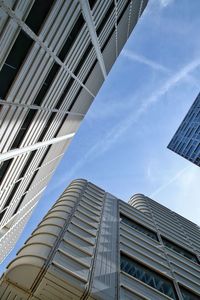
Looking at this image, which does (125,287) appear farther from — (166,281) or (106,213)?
(106,213)

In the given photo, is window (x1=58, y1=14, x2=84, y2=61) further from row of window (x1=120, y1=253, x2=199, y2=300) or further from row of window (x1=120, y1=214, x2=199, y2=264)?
row of window (x1=120, y1=214, x2=199, y2=264)

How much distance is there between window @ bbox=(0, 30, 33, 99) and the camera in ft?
31.2

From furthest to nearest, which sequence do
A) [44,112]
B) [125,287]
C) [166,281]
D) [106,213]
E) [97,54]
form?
1. [106,213]
2. [97,54]
3. [166,281]
4. [44,112]
5. [125,287]

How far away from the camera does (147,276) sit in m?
18.0

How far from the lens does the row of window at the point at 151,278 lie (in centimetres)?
1725

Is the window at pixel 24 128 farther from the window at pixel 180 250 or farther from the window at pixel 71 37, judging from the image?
the window at pixel 180 250

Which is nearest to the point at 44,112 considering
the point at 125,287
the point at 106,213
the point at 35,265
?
the point at 35,265

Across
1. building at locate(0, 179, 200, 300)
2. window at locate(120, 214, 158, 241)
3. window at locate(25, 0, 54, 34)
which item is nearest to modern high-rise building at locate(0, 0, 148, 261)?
window at locate(25, 0, 54, 34)

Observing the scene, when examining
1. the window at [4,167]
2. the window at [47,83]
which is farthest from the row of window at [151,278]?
the window at [47,83]

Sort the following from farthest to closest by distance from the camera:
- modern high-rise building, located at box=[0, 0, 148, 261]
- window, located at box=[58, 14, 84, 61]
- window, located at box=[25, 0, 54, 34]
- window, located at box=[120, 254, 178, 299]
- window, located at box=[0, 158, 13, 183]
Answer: window, located at box=[120, 254, 178, 299] → window, located at box=[0, 158, 13, 183] → window, located at box=[58, 14, 84, 61] → window, located at box=[25, 0, 54, 34] → modern high-rise building, located at box=[0, 0, 148, 261]

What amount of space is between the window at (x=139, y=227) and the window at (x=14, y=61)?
1789 centimetres

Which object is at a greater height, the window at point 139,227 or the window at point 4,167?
the window at point 139,227

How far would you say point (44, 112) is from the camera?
15.9 m

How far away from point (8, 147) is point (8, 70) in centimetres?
383
